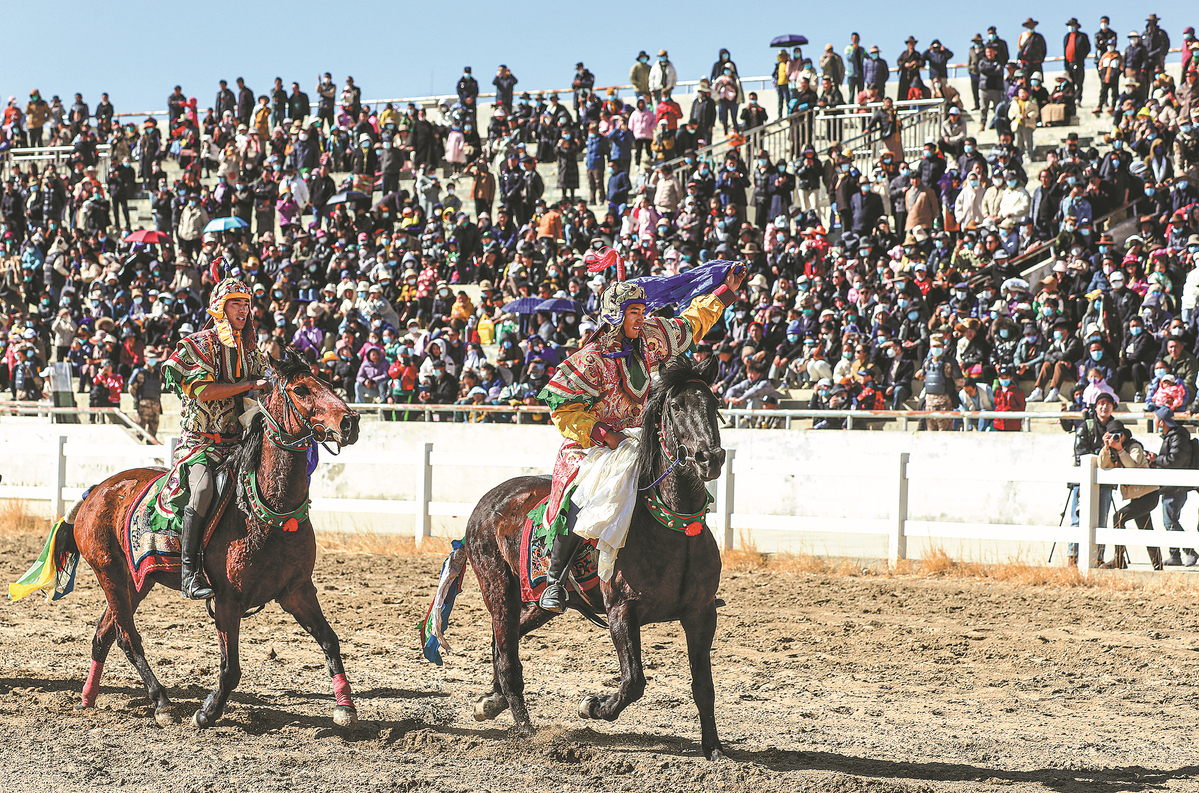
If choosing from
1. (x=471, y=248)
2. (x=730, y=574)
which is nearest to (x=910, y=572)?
(x=730, y=574)

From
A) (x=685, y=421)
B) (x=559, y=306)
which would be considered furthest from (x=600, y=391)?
(x=559, y=306)

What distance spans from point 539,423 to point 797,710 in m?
Answer: 10.5

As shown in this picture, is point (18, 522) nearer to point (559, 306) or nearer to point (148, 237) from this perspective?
point (559, 306)

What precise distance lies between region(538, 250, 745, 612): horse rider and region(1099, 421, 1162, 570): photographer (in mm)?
7223

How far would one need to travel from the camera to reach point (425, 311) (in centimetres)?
2219

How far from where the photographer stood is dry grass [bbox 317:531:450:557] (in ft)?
47.1

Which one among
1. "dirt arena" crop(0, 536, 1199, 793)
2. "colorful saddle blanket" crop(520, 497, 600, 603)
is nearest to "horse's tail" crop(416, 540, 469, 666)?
"dirt arena" crop(0, 536, 1199, 793)

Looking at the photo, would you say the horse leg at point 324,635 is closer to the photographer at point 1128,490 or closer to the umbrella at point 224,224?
the photographer at point 1128,490

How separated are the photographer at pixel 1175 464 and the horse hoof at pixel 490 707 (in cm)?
803

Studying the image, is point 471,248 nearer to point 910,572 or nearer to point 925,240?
point 925,240

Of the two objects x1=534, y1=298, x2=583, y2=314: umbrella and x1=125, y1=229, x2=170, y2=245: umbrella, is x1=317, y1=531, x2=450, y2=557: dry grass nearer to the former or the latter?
x1=534, y1=298, x2=583, y2=314: umbrella

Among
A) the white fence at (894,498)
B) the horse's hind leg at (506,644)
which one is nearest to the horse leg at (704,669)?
the horse's hind leg at (506,644)

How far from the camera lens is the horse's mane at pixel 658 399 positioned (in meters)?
6.24

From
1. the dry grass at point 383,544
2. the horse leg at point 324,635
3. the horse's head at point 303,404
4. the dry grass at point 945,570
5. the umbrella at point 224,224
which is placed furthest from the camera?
the umbrella at point 224,224
